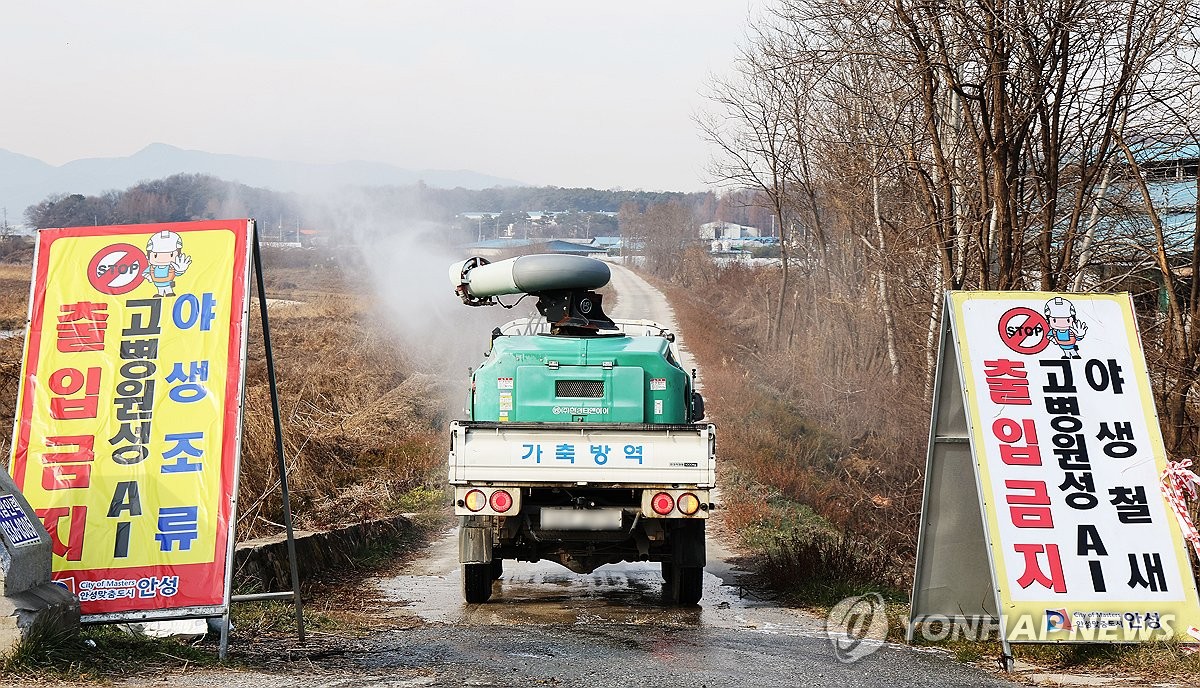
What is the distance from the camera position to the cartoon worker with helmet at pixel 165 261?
758cm

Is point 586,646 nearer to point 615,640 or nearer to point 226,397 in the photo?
point 615,640

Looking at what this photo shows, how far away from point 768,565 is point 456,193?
4859 centimetres

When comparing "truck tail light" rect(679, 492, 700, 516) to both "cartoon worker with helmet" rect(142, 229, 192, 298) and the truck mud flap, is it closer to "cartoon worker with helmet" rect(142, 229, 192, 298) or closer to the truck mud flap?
the truck mud flap

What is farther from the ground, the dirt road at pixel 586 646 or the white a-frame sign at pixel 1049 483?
the white a-frame sign at pixel 1049 483

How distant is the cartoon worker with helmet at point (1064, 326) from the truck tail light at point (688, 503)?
3296mm

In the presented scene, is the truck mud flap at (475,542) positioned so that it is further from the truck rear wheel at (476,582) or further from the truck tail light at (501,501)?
the truck tail light at (501,501)

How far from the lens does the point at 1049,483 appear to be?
7.76 m

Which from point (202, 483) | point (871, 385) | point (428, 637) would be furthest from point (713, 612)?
point (871, 385)


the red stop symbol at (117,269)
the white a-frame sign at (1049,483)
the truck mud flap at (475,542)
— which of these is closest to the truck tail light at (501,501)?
the truck mud flap at (475,542)

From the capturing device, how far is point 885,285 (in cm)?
2469

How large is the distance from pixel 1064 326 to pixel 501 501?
4.71m

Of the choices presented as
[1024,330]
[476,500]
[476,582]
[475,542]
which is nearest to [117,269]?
[476,500]

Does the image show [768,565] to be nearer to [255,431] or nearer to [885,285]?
[255,431]

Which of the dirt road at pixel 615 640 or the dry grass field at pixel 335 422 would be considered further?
the dry grass field at pixel 335 422
